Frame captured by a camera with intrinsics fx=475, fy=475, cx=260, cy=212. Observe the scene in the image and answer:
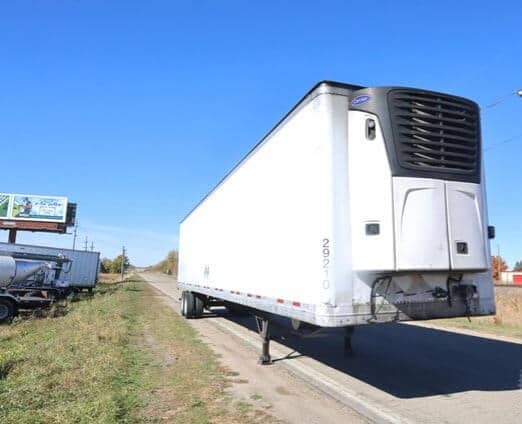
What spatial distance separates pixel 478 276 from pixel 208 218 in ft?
30.1

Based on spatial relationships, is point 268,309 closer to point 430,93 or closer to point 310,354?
point 310,354

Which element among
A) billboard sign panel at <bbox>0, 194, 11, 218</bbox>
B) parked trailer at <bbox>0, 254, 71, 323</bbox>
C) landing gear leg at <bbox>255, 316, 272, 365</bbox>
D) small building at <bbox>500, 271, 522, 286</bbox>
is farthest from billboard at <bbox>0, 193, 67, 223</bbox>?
small building at <bbox>500, 271, 522, 286</bbox>

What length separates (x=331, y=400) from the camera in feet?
22.1

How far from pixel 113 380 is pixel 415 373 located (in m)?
5.12

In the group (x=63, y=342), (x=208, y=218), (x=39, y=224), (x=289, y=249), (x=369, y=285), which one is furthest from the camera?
(x=39, y=224)

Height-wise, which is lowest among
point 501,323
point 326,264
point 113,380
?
point 113,380

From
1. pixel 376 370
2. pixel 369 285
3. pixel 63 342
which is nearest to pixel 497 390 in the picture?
pixel 376 370

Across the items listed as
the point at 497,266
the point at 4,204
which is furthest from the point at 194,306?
the point at 497,266

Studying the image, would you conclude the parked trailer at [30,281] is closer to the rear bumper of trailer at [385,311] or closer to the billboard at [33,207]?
the rear bumper of trailer at [385,311]

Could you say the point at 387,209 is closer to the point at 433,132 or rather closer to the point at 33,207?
the point at 433,132

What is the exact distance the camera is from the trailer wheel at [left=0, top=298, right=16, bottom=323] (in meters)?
19.0

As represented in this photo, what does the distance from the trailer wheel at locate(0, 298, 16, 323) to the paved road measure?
11168 mm

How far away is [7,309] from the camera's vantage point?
19.1 m

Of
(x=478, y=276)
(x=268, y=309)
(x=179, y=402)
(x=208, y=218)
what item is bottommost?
(x=179, y=402)
